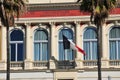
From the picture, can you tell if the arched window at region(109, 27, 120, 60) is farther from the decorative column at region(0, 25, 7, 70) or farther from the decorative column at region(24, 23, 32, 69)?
the decorative column at region(0, 25, 7, 70)

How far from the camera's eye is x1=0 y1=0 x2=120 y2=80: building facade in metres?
57.1

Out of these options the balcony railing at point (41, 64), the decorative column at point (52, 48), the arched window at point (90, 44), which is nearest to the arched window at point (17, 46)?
the balcony railing at point (41, 64)

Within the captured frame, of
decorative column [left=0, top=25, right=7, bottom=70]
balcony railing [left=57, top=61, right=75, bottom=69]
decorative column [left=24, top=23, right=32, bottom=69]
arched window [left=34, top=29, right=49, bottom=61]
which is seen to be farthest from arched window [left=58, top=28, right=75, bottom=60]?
decorative column [left=0, top=25, right=7, bottom=70]

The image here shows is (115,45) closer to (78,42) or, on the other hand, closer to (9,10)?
(78,42)

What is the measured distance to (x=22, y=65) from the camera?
5800 centimetres

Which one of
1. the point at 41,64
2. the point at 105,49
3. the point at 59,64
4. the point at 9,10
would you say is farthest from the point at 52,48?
the point at 9,10

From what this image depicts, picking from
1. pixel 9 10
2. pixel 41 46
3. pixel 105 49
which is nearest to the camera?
pixel 9 10

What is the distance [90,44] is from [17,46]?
7.66 metres

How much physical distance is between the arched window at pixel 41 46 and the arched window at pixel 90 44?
A: 4.11 metres

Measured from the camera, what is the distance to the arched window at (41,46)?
192 feet

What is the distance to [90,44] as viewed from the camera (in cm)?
5784

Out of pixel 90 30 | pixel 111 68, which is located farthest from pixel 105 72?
pixel 90 30

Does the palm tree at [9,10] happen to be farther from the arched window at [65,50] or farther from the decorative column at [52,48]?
the arched window at [65,50]

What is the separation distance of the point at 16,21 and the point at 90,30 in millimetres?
7764
